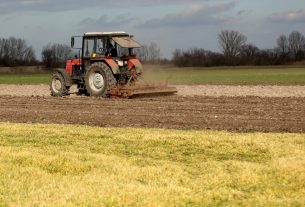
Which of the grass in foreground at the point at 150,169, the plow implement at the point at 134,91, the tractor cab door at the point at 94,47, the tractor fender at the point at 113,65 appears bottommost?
the grass in foreground at the point at 150,169

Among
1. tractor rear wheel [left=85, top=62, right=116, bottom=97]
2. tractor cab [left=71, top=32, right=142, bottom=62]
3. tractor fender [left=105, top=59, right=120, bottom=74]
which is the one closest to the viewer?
tractor fender [left=105, top=59, right=120, bottom=74]

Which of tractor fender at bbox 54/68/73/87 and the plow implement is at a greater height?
tractor fender at bbox 54/68/73/87

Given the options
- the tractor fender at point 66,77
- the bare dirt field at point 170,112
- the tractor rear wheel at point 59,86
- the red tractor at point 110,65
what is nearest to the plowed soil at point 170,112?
the bare dirt field at point 170,112

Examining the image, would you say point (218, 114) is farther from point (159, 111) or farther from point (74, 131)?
point (74, 131)

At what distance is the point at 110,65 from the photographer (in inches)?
840

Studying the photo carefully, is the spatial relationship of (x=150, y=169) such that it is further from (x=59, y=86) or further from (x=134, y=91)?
(x=59, y=86)

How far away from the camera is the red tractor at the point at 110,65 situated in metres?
21.4

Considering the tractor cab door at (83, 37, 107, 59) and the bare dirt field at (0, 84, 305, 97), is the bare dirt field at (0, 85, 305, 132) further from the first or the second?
the bare dirt field at (0, 84, 305, 97)

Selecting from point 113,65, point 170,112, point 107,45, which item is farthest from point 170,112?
point 107,45

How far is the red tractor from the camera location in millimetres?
21406

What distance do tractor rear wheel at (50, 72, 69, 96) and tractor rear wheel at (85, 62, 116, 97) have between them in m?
1.45

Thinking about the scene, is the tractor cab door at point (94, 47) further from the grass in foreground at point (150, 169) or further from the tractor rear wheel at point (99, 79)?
the grass in foreground at point (150, 169)

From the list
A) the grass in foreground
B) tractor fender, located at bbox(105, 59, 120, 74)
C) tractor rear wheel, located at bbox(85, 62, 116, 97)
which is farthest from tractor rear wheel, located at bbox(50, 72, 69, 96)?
the grass in foreground

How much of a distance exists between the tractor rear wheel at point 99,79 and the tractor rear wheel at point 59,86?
56.9 inches
